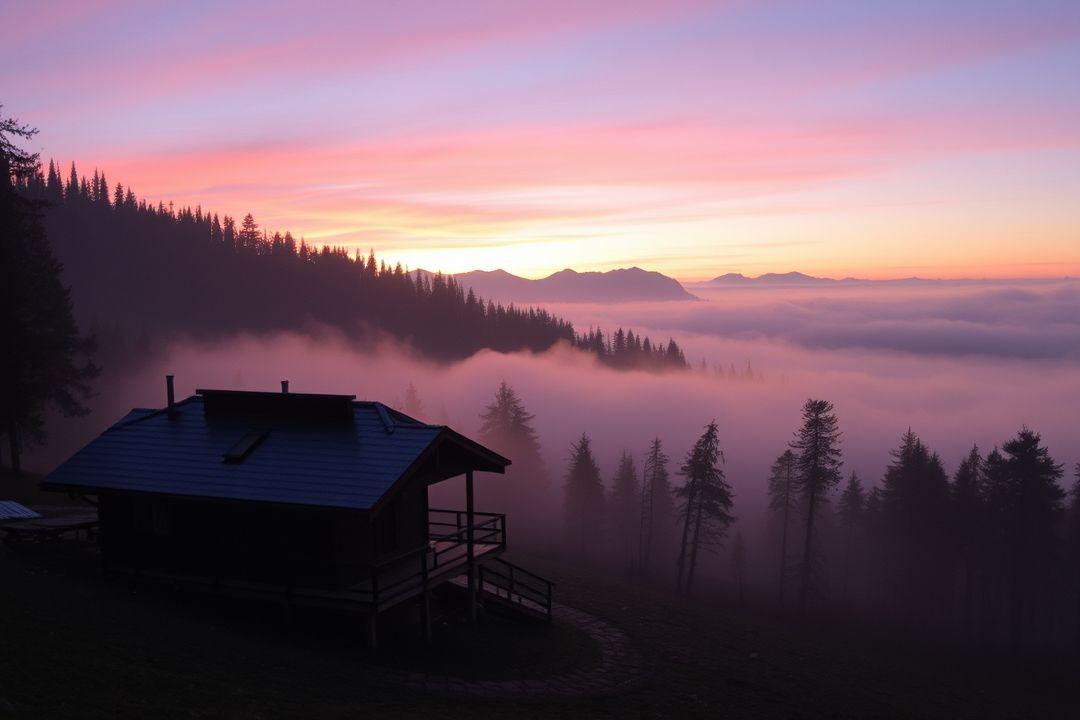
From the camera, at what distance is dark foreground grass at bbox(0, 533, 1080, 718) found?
1440 centimetres

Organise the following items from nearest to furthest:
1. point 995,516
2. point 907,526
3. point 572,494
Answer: point 995,516, point 907,526, point 572,494

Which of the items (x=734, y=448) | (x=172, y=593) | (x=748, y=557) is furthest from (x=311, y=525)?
(x=734, y=448)

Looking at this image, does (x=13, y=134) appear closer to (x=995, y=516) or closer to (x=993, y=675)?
(x=993, y=675)

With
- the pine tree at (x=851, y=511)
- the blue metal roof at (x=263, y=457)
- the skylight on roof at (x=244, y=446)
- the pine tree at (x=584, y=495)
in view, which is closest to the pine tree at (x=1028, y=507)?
the pine tree at (x=851, y=511)

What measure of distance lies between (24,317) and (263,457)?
25.3 m

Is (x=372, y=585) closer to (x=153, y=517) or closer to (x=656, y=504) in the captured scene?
(x=153, y=517)

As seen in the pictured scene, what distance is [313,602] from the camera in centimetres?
2028

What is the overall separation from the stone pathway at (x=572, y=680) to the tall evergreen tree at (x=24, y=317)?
3071 centimetres

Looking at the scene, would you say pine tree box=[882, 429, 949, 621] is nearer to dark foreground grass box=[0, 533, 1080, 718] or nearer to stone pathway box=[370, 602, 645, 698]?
dark foreground grass box=[0, 533, 1080, 718]

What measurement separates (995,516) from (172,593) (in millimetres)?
62057

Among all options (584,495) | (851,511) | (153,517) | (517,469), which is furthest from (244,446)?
(851,511)

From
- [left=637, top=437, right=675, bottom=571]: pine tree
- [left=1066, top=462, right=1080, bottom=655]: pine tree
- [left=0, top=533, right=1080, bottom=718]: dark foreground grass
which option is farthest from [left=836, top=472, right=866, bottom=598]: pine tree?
[left=0, top=533, right=1080, bottom=718]: dark foreground grass

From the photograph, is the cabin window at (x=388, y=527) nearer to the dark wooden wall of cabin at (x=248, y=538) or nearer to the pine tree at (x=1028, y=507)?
the dark wooden wall of cabin at (x=248, y=538)

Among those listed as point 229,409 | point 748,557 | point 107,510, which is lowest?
point 748,557
